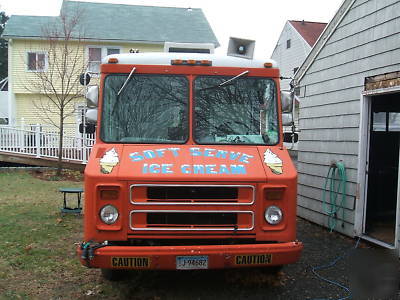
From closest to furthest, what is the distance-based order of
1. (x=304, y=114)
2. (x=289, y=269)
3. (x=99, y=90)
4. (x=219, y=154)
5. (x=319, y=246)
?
(x=219, y=154), (x=99, y=90), (x=289, y=269), (x=319, y=246), (x=304, y=114)

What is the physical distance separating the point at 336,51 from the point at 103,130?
15.0 feet

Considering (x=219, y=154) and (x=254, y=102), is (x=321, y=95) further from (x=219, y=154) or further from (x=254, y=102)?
(x=219, y=154)

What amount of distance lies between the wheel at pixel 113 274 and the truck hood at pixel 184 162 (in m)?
1.31

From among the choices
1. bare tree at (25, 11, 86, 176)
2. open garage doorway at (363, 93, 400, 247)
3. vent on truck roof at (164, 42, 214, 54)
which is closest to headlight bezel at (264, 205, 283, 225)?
vent on truck roof at (164, 42, 214, 54)

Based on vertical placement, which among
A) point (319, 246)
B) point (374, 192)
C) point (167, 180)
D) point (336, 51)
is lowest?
point (319, 246)

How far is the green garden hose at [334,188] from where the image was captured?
7.08 m

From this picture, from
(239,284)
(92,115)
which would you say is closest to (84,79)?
(92,115)

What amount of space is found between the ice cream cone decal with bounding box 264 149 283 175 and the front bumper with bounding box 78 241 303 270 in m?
0.75

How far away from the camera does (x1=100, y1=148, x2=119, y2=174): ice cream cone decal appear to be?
4.27 metres

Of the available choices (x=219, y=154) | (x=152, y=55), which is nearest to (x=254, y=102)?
(x=219, y=154)

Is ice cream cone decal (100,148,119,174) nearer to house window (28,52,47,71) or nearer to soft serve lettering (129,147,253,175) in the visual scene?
soft serve lettering (129,147,253,175)

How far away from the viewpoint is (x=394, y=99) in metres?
7.55

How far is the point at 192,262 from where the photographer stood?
4094 mm

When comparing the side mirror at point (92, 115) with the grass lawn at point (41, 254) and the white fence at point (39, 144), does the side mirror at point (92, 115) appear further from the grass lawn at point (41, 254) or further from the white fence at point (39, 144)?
the white fence at point (39, 144)
